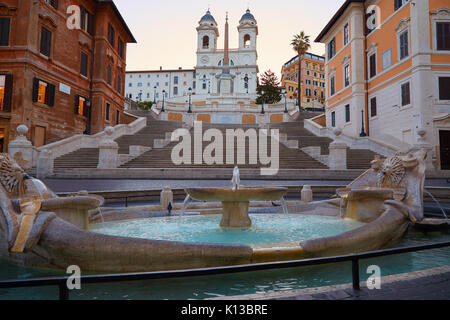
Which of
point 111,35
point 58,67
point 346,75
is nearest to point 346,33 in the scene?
point 346,75

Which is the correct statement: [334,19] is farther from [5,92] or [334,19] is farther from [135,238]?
[135,238]

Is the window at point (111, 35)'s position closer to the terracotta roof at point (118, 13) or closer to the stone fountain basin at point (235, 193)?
the terracotta roof at point (118, 13)

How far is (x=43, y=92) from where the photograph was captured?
2372cm

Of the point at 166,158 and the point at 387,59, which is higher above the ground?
the point at 387,59

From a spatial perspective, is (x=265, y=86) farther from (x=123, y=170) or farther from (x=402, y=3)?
(x=123, y=170)

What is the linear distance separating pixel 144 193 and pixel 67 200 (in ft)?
18.0

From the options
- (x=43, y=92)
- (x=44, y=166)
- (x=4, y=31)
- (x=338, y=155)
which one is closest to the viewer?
(x=44, y=166)

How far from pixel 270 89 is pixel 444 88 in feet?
149

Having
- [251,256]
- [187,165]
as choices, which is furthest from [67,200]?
[187,165]

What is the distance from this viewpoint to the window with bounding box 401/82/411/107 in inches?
876

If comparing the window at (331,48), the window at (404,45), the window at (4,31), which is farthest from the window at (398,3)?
the window at (4,31)

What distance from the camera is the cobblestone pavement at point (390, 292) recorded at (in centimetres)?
247

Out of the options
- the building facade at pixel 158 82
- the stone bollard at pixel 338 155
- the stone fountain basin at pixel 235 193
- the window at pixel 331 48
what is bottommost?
the stone fountain basin at pixel 235 193

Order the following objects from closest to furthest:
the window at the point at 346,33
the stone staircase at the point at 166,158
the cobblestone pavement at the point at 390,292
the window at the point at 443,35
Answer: the cobblestone pavement at the point at 390,292 < the stone staircase at the point at 166,158 < the window at the point at 443,35 < the window at the point at 346,33
